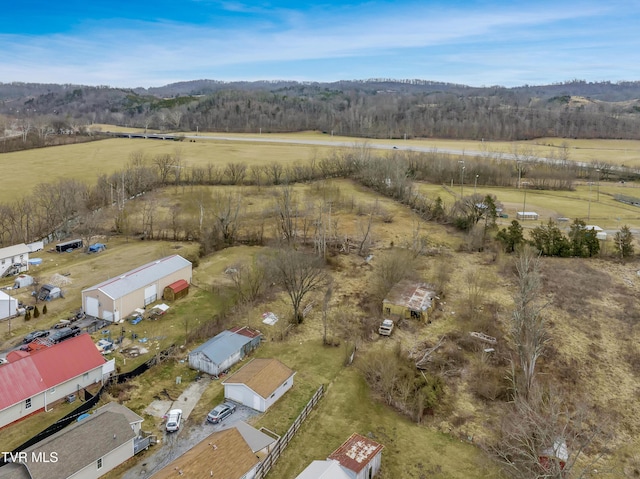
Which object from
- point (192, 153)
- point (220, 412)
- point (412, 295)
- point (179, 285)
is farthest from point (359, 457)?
point (192, 153)

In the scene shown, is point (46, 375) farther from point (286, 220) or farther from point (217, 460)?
point (286, 220)

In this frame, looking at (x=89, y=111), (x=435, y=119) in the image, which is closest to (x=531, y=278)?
(x=435, y=119)

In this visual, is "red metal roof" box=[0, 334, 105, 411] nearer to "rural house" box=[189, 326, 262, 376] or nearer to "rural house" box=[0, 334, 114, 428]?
"rural house" box=[0, 334, 114, 428]

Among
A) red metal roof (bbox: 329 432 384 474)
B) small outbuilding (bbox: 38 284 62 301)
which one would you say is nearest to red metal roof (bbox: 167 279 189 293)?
small outbuilding (bbox: 38 284 62 301)

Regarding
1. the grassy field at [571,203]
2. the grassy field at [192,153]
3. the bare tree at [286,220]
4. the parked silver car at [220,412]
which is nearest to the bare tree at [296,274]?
the parked silver car at [220,412]

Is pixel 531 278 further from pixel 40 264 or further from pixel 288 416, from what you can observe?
pixel 40 264

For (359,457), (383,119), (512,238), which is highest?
(383,119)
